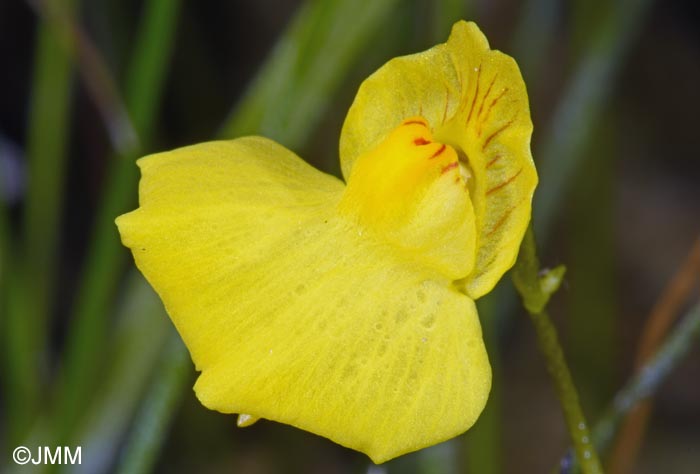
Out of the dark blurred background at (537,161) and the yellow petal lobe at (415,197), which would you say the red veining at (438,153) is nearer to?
the yellow petal lobe at (415,197)

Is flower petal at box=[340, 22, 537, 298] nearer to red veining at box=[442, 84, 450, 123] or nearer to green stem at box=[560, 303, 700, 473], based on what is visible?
red veining at box=[442, 84, 450, 123]

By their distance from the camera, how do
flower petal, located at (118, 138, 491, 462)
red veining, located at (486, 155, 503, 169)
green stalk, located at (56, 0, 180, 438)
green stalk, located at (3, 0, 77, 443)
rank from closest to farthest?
flower petal, located at (118, 138, 491, 462), red veining, located at (486, 155, 503, 169), green stalk, located at (56, 0, 180, 438), green stalk, located at (3, 0, 77, 443)

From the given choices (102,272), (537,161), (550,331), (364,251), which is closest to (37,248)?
(102,272)

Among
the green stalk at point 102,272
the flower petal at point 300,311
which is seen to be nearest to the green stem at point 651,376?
the flower petal at point 300,311

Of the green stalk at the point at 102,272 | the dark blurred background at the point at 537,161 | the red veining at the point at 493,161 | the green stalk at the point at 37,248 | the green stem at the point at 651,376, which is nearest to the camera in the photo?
the red veining at the point at 493,161

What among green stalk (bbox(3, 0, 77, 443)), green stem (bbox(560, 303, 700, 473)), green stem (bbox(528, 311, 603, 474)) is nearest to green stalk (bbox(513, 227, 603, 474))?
green stem (bbox(528, 311, 603, 474))

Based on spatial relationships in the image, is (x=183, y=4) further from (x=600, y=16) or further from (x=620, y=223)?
(x=620, y=223)
